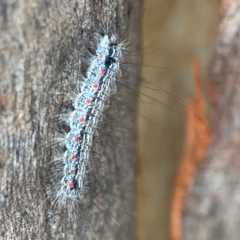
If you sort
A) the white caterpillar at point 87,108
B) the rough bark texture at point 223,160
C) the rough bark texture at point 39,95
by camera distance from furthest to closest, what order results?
1. the rough bark texture at point 223,160
2. the white caterpillar at point 87,108
3. the rough bark texture at point 39,95

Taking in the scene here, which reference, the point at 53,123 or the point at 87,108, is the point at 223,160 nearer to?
the point at 87,108

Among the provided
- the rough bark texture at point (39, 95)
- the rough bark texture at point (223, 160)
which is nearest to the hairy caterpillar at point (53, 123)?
the rough bark texture at point (39, 95)

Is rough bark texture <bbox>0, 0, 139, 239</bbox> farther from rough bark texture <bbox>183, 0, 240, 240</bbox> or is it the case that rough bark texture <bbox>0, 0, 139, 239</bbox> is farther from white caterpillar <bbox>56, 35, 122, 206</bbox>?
rough bark texture <bbox>183, 0, 240, 240</bbox>

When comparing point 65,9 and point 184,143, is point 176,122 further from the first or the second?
point 65,9

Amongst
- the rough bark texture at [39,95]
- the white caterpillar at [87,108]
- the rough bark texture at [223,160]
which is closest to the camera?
the rough bark texture at [39,95]

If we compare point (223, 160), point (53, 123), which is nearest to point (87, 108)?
point (53, 123)

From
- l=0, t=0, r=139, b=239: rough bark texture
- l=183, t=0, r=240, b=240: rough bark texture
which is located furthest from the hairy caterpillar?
l=183, t=0, r=240, b=240: rough bark texture

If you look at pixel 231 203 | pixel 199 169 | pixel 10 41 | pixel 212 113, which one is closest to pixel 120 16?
pixel 10 41

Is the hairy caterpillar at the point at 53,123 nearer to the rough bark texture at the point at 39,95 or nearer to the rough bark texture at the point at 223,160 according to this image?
the rough bark texture at the point at 39,95
